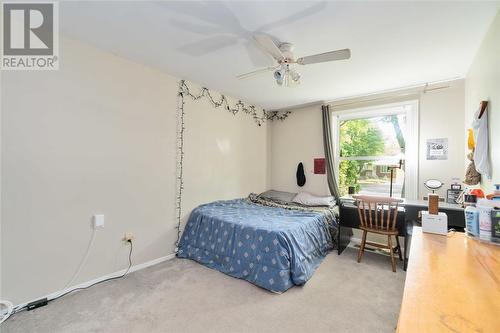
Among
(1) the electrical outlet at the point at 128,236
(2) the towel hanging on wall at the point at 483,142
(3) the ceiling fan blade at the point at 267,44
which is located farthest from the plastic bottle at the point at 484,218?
(1) the electrical outlet at the point at 128,236

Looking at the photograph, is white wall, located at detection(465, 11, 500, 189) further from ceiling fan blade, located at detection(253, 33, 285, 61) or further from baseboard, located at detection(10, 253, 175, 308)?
baseboard, located at detection(10, 253, 175, 308)

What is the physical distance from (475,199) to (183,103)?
10.1 feet

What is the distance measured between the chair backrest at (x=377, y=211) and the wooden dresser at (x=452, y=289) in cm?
141

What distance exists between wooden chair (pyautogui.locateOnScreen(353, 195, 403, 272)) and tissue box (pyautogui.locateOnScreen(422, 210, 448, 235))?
1194 mm

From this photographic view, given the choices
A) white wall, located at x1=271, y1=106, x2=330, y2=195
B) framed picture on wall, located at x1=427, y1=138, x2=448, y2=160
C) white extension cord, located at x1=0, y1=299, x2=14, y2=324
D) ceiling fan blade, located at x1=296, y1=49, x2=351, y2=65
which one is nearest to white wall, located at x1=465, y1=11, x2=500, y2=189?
framed picture on wall, located at x1=427, y1=138, x2=448, y2=160

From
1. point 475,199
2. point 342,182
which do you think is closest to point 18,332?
point 475,199

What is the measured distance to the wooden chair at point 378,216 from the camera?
2676mm

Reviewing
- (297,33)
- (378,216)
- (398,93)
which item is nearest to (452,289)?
(297,33)

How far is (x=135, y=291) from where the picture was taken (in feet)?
7.11

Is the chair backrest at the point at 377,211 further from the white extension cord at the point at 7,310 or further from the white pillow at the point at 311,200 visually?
the white extension cord at the point at 7,310

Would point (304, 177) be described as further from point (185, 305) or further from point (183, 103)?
point (185, 305)

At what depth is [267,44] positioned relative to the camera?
5.92 feet

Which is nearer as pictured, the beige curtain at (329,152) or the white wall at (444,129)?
the white wall at (444,129)

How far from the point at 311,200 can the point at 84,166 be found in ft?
10.3
